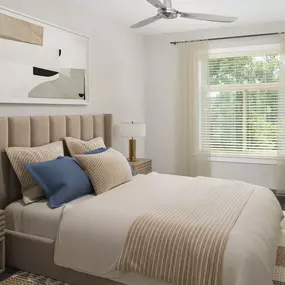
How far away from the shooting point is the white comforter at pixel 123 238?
6.16 feet

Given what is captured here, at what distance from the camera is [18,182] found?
3.03m

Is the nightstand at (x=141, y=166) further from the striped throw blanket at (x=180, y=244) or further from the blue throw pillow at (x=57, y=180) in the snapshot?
the striped throw blanket at (x=180, y=244)

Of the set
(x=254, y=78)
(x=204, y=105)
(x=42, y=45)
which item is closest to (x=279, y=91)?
(x=254, y=78)

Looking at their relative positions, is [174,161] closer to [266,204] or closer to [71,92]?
[71,92]

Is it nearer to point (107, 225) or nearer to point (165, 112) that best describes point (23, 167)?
point (107, 225)

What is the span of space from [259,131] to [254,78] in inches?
30.5

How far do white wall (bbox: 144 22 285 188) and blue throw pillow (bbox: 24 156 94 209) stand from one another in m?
2.63

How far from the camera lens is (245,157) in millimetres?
4969

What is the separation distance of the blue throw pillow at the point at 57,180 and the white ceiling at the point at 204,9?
6.49ft

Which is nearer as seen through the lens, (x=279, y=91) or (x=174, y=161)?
(x=279, y=91)

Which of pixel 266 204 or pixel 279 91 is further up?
pixel 279 91

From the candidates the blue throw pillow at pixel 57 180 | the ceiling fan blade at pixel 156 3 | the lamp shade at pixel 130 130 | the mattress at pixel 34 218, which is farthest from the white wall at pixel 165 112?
the mattress at pixel 34 218

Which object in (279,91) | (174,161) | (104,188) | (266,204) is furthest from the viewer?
(174,161)

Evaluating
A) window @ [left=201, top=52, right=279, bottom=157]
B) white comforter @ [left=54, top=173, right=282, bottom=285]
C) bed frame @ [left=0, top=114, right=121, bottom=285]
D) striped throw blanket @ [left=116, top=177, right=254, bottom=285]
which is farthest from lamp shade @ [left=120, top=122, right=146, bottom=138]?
striped throw blanket @ [left=116, top=177, right=254, bottom=285]
